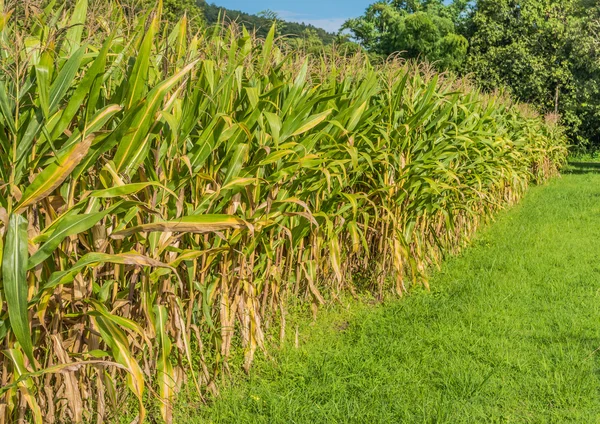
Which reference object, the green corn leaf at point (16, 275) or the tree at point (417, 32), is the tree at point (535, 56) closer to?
the tree at point (417, 32)

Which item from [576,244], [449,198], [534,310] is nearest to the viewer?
[534,310]

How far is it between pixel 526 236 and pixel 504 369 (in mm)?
4215

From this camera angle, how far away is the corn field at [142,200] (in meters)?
1.89

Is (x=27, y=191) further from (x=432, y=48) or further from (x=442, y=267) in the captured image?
(x=432, y=48)

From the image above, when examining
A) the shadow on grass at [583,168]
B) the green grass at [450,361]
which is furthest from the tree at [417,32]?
the green grass at [450,361]

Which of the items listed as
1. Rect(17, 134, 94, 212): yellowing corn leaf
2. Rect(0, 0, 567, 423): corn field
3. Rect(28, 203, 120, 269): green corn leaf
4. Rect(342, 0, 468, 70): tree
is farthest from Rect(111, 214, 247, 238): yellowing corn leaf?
Rect(342, 0, 468, 70): tree

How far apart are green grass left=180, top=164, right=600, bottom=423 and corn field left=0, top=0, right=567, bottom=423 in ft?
0.84

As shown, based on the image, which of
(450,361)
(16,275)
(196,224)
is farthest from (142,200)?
Result: (450,361)

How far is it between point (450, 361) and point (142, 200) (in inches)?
78.9

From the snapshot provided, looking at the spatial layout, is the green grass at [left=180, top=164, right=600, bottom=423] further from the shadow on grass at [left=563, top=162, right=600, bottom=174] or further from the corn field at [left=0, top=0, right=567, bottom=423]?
the shadow on grass at [left=563, top=162, right=600, bottom=174]

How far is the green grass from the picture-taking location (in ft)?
9.50

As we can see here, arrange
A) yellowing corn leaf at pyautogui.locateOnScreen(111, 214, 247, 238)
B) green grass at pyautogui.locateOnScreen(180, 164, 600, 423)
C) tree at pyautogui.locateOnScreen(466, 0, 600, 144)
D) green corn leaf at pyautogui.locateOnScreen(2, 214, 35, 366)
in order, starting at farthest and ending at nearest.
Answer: tree at pyautogui.locateOnScreen(466, 0, 600, 144) < green grass at pyautogui.locateOnScreen(180, 164, 600, 423) < yellowing corn leaf at pyautogui.locateOnScreen(111, 214, 247, 238) < green corn leaf at pyautogui.locateOnScreen(2, 214, 35, 366)

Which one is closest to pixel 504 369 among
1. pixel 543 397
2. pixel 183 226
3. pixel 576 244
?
pixel 543 397

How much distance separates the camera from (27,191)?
1.80 meters
